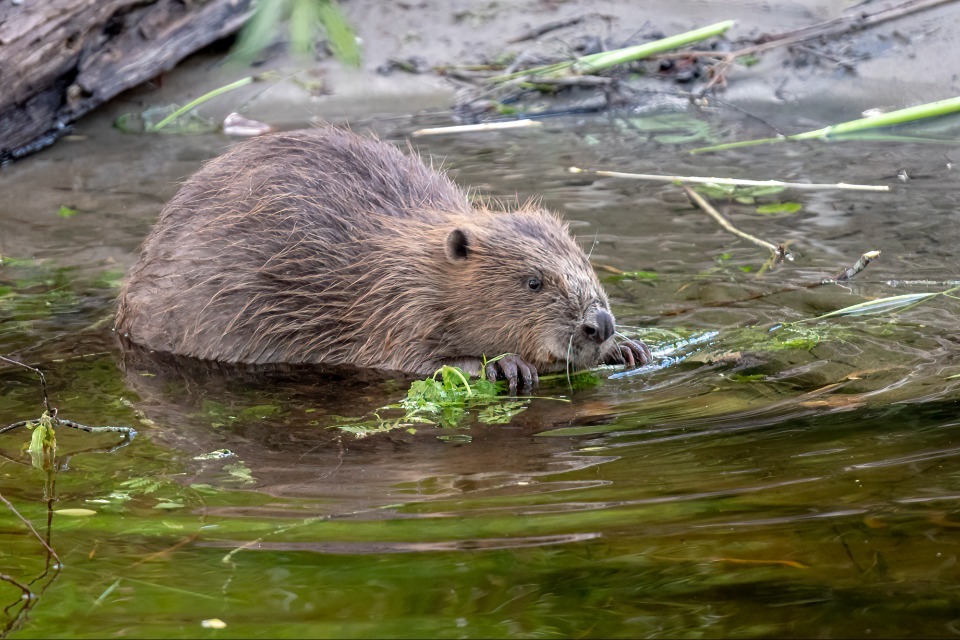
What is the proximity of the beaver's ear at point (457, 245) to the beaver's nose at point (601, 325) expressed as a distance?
601mm

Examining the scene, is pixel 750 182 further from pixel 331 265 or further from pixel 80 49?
pixel 80 49

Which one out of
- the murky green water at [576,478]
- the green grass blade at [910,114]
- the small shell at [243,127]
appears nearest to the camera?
the murky green water at [576,478]

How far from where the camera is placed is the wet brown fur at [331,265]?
424cm

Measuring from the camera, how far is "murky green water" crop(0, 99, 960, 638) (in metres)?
2.19

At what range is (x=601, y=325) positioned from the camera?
12.7 ft

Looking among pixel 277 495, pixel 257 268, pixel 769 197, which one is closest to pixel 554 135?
pixel 769 197

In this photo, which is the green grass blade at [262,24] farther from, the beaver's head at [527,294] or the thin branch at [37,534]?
the beaver's head at [527,294]

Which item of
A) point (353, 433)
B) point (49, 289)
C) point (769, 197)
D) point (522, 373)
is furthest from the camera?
point (769, 197)

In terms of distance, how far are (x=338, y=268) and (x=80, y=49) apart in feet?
10.7

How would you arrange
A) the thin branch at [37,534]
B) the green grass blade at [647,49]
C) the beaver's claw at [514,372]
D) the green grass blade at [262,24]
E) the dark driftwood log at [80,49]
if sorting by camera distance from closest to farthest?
the green grass blade at [262,24] < the thin branch at [37,534] < the beaver's claw at [514,372] < the dark driftwood log at [80,49] < the green grass blade at [647,49]

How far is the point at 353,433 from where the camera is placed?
3.53 meters

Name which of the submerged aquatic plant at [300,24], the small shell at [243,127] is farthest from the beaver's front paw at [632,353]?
the small shell at [243,127]

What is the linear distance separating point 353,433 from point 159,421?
606mm

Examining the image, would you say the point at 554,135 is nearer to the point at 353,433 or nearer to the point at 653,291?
the point at 653,291
